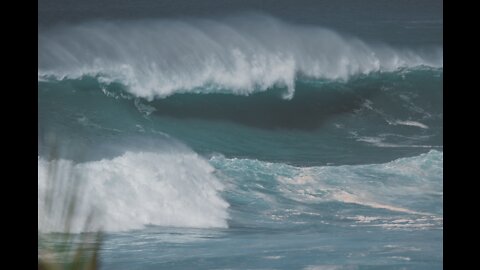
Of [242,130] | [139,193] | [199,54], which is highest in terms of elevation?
[199,54]

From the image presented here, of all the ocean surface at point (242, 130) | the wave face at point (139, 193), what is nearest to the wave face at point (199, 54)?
the ocean surface at point (242, 130)

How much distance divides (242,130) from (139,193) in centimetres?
86

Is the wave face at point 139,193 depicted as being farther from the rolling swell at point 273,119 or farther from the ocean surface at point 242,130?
the rolling swell at point 273,119

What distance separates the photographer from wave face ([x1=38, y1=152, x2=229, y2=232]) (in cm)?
514

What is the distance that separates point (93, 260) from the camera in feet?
15.3

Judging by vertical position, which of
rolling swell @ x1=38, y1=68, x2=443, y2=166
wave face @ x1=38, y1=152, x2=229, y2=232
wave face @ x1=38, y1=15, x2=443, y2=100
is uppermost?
wave face @ x1=38, y1=15, x2=443, y2=100

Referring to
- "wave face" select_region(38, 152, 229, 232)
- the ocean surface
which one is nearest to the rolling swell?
the ocean surface

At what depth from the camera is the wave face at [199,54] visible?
5.21m

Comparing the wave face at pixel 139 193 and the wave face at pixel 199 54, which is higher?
the wave face at pixel 199 54

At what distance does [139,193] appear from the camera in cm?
514

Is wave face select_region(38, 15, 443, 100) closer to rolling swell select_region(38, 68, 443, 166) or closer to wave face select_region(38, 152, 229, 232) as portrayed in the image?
rolling swell select_region(38, 68, 443, 166)

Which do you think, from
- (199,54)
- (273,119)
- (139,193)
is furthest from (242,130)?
(139,193)

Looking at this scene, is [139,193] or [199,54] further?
[199,54]

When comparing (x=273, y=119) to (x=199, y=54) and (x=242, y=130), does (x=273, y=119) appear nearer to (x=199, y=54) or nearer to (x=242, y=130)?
(x=242, y=130)
